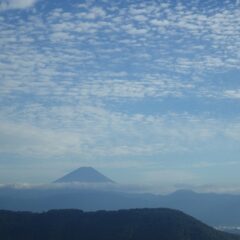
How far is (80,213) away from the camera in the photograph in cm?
18750

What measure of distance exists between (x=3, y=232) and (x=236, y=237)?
71.2 m

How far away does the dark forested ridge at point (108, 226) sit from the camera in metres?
163

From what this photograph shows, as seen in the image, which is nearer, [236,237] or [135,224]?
[135,224]

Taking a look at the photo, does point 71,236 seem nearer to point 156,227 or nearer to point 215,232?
point 156,227

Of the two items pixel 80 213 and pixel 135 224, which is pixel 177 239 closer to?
pixel 135 224

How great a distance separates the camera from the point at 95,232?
166875 millimetres

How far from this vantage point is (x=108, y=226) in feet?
559

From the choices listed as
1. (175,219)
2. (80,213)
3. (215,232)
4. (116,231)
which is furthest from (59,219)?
(215,232)

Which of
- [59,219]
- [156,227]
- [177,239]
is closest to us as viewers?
[177,239]

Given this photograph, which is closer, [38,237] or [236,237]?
[38,237]

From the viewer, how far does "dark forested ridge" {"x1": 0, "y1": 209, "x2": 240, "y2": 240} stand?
535 feet

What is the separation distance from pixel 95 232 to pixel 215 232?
118 ft

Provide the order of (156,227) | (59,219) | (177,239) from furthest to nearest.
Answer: (59,219) < (156,227) < (177,239)

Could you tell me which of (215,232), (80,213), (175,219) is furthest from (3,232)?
(215,232)
